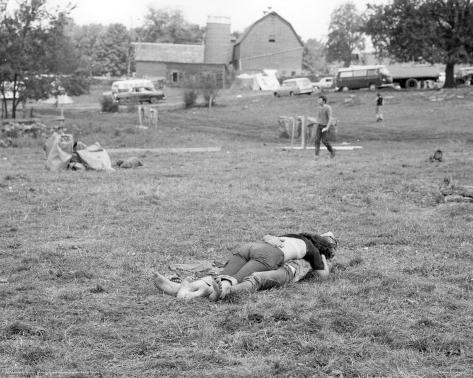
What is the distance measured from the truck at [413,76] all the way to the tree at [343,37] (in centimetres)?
4881

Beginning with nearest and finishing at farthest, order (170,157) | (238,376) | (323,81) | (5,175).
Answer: (238,376)
(5,175)
(170,157)
(323,81)

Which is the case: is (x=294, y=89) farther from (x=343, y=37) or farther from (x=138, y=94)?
(x=343, y=37)

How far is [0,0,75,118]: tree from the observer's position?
31166 millimetres

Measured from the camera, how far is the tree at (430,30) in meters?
38.9

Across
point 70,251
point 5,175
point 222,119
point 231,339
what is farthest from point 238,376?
point 222,119

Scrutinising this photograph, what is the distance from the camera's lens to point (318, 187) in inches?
467

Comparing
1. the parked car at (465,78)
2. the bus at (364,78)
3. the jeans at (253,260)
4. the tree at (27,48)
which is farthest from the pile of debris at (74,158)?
the parked car at (465,78)

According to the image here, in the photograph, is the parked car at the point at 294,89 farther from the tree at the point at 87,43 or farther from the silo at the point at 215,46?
the silo at the point at 215,46

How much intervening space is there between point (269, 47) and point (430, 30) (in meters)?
33.8

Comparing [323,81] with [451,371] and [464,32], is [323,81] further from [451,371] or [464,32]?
[451,371]

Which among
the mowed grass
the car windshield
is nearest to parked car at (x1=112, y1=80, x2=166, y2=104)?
the car windshield

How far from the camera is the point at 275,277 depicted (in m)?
5.64

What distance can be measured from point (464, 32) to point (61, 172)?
31.8m

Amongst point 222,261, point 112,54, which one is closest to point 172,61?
point 112,54
